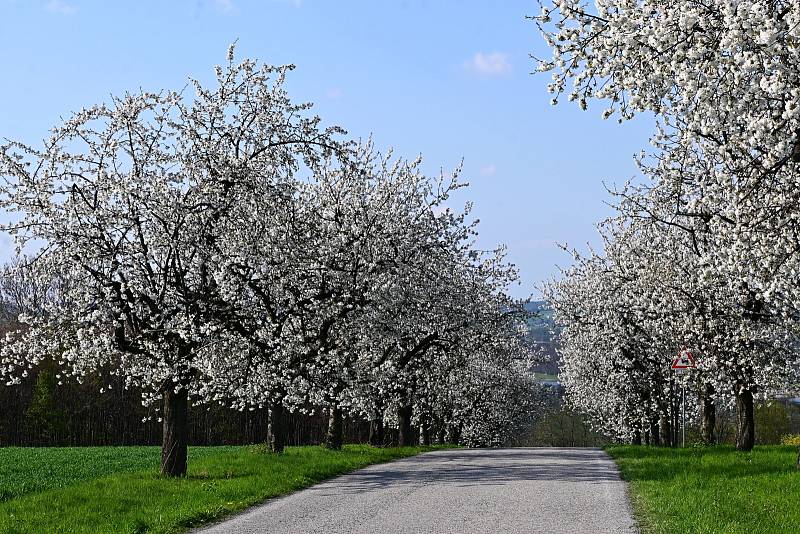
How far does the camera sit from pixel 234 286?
62.8ft

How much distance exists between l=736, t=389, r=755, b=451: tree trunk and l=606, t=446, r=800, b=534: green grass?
2.99m

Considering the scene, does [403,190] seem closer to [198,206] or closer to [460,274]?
[460,274]

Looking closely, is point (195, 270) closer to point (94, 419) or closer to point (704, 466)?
point (704, 466)

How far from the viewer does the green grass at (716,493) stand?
475 inches

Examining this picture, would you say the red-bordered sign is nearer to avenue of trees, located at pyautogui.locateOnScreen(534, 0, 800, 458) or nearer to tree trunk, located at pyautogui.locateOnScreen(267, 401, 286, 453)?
avenue of trees, located at pyautogui.locateOnScreen(534, 0, 800, 458)

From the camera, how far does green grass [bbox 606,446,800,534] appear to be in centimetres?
1207

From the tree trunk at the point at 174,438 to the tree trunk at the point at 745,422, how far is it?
18.6 metres

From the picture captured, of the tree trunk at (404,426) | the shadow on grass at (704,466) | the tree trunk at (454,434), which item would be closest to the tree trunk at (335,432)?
the tree trunk at (404,426)

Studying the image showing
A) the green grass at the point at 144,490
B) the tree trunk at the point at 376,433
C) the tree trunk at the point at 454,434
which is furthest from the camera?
the tree trunk at the point at 454,434

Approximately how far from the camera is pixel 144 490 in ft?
53.9

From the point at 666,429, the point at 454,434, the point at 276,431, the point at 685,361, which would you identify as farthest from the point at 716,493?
the point at 454,434

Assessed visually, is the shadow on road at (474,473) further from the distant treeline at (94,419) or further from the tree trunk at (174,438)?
the distant treeline at (94,419)

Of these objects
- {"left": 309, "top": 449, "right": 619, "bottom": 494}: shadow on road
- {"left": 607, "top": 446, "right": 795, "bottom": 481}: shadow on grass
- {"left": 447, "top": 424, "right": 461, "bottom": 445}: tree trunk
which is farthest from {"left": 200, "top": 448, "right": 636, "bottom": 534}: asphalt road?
{"left": 447, "top": 424, "right": 461, "bottom": 445}: tree trunk

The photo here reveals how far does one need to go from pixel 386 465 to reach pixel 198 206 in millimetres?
Answer: 10711
